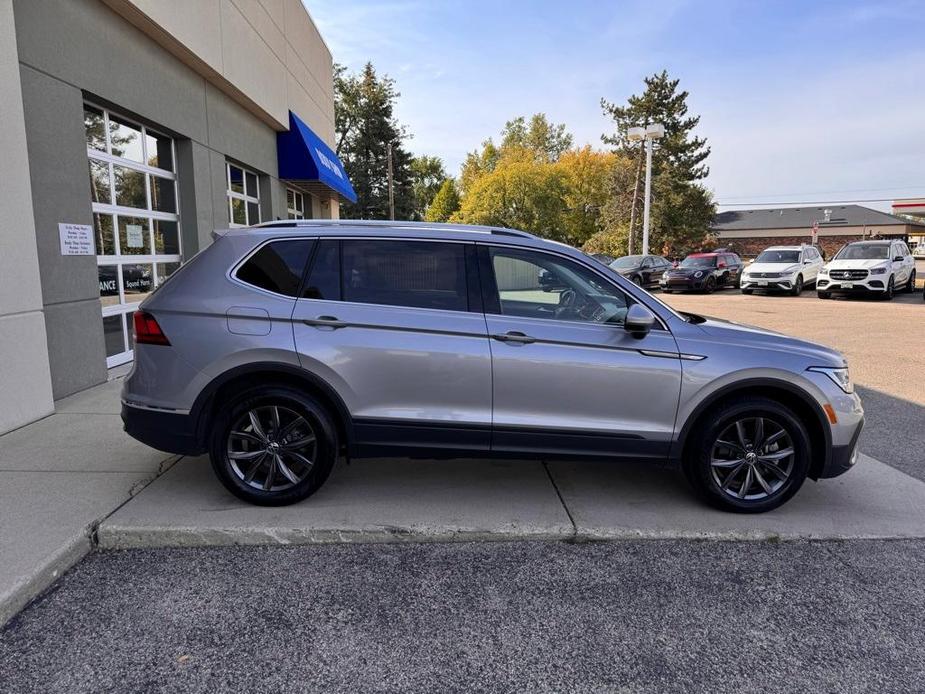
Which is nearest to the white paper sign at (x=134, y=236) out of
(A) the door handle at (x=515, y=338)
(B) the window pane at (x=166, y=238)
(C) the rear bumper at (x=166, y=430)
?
(B) the window pane at (x=166, y=238)

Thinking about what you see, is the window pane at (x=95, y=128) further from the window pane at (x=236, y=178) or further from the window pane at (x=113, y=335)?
the window pane at (x=236, y=178)

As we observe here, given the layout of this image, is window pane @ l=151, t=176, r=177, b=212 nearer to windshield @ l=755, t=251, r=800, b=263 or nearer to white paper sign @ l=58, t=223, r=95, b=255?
white paper sign @ l=58, t=223, r=95, b=255

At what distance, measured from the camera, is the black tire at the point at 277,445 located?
12.3ft

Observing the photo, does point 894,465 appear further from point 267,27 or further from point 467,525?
point 267,27

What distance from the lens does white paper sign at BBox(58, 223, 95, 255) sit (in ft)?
20.1

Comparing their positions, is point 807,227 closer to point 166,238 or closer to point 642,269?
point 642,269

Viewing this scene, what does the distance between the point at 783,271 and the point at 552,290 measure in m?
21.2

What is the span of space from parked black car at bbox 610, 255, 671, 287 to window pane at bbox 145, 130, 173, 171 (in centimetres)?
1973

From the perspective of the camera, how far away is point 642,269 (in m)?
26.1

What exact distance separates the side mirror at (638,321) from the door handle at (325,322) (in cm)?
174

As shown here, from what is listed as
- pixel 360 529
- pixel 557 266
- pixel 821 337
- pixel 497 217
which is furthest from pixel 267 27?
pixel 497 217

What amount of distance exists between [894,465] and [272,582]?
4.88 meters

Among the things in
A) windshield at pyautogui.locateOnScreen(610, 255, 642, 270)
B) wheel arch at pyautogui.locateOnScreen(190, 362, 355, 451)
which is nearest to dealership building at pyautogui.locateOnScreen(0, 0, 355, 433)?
wheel arch at pyautogui.locateOnScreen(190, 362, 355, 451)

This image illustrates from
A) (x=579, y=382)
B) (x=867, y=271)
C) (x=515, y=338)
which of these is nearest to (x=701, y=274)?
(x=867, y=271)
